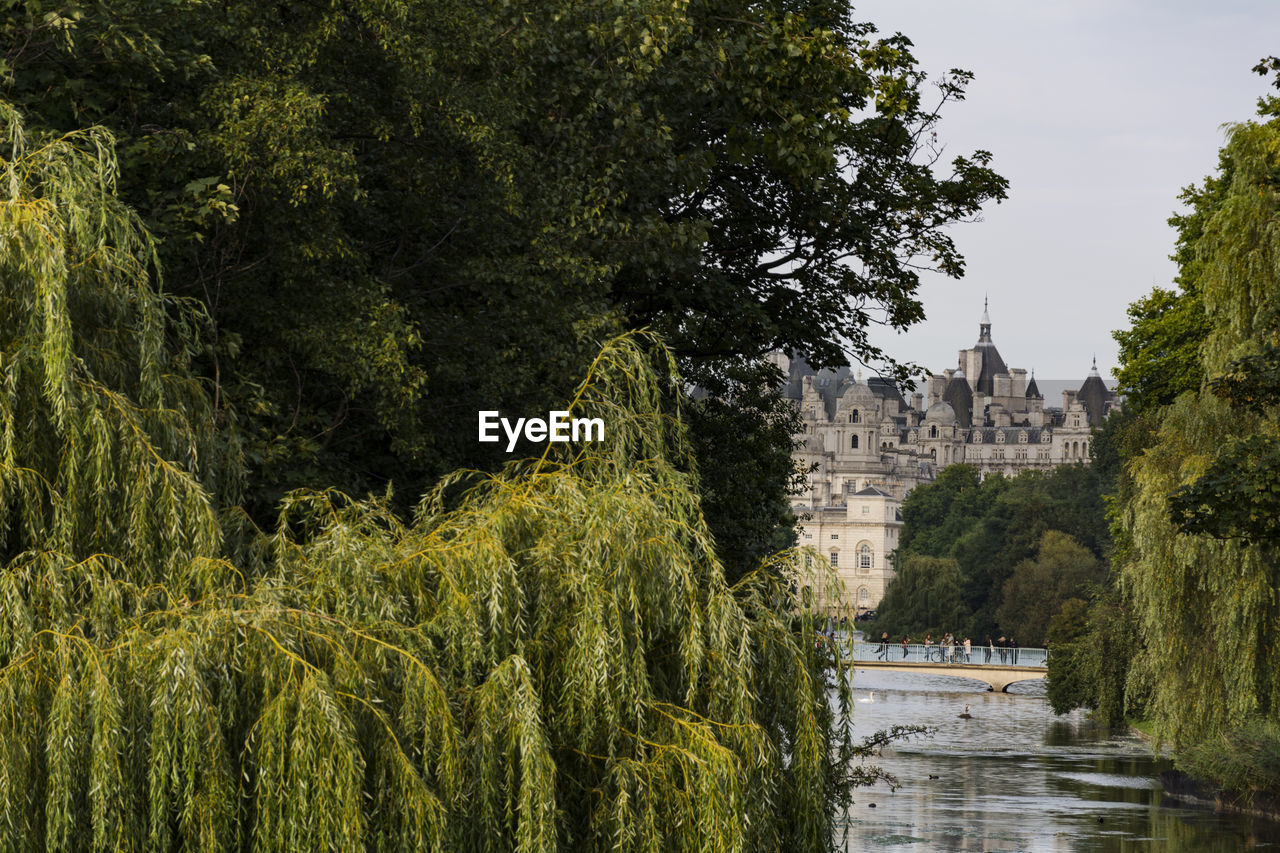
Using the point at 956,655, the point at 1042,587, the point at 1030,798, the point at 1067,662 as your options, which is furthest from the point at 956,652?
the point at 1030,798

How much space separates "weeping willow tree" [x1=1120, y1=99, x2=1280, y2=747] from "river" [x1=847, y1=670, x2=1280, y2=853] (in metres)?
5.50

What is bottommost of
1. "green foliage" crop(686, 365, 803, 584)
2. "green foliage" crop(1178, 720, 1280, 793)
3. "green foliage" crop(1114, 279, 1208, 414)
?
"green foliage" crop(1178, 720, 1280, 793)

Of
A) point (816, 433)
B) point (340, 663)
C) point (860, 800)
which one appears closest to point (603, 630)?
point (340, 663)

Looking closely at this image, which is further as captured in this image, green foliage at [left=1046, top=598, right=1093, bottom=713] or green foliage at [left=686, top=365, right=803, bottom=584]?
green foliage at [left=1046, top=598, right=1093, bottom=713]

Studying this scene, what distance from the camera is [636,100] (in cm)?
1489

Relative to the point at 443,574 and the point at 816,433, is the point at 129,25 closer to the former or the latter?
the point at 443,574

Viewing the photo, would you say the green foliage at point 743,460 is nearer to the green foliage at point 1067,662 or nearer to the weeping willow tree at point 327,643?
the weeping willow tree at point 327,643

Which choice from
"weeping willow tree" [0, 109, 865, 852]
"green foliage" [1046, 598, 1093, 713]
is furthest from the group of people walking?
"weeping willow tree" [0, 109, 865, 852]

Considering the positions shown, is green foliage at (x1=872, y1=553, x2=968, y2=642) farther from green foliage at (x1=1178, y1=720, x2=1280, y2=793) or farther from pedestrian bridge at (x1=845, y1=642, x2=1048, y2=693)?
green foliage at (x1=1178, y1=720, x2=1280, y2=793)

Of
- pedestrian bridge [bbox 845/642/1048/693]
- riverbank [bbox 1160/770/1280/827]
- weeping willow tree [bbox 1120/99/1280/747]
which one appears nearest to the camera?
weeping willow tree [bbox 1120/99/1280/747]

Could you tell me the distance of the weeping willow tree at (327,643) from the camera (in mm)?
7438

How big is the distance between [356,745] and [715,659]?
223cm

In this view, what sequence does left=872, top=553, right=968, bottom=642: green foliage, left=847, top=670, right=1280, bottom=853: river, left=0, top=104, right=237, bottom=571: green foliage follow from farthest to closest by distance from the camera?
left=872, top=553, right=968, bottom=642: green foliage → left=847, top=670, right=1280, bottom=853: river → left=0, top=104, right=237, bottom=571: green foliage

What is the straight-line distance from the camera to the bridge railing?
280 feet
